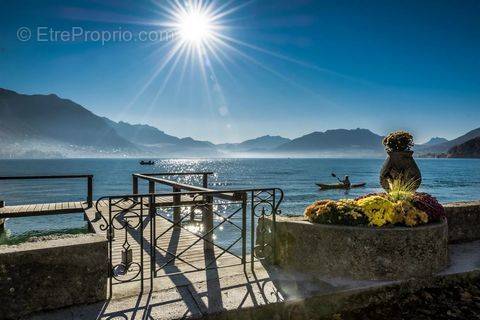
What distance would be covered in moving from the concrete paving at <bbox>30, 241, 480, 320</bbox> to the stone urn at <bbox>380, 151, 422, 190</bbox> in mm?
3197

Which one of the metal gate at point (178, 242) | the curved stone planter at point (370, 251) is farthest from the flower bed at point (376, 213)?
the metal gate at point (178, 242)

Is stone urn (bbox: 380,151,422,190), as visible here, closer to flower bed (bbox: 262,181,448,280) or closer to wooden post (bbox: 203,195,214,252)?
flower bed (bbox: 262,181,448,280)

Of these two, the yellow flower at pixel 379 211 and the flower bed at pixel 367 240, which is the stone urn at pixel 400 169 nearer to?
the flower bed at pixel 367 240

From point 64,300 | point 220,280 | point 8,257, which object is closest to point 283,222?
point 220,280

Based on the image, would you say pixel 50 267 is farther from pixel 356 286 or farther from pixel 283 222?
pixel 356 286

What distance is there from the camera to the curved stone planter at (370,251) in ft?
17.6

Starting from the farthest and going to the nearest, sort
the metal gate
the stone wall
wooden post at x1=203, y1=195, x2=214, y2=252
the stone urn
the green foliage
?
1. the green foliage
2. the stone urn
3. wooden post at x1=203, y1=195, x2=214, y2=252
4. the stone wall
5. the metal gate

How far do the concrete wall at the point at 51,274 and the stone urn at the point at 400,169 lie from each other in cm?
753

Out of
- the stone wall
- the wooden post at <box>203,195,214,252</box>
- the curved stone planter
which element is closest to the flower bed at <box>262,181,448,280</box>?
the curved stone planter

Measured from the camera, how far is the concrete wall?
3.92 meters

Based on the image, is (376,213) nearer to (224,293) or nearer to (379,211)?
(379,211)

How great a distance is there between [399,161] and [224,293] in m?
6.61

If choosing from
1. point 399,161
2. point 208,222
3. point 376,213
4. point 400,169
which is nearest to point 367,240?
point 376,213

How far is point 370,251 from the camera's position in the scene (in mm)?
5387
